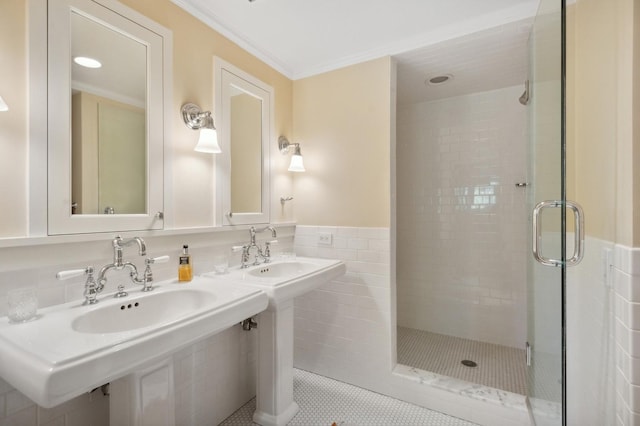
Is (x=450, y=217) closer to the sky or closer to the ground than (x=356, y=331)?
closer to the sky

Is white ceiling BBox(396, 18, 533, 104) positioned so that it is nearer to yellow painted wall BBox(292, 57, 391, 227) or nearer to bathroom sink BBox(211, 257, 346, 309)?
yellow painted wall BBox(292, 57, 391, 227)

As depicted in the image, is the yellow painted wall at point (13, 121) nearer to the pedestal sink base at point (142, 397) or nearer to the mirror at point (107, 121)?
the mirror at point (107, 121)

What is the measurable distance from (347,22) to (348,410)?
2.43 m

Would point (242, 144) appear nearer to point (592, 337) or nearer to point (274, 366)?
point (274, 366)

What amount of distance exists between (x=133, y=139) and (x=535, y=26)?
2159 millimetres

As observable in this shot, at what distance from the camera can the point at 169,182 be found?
1604 millimetres

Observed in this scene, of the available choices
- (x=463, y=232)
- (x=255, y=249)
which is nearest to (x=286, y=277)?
(x=255, y=249)

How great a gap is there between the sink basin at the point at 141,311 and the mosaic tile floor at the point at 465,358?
5.82 feet

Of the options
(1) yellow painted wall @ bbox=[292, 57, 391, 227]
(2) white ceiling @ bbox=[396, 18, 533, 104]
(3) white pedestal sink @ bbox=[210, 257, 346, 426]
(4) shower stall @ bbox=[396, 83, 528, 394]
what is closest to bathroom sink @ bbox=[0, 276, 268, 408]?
(3) white pedestal sink @ bbox=[210, 257, 346, 426]

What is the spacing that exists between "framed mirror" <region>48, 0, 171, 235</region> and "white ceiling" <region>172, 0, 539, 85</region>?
0.42 meters

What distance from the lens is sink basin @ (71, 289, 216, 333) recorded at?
3.79 ft

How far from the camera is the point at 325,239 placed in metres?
2.39

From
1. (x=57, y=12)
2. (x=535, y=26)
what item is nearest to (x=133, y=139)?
(x=57, y=12)

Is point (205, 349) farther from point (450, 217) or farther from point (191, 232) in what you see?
point (450, 217)
